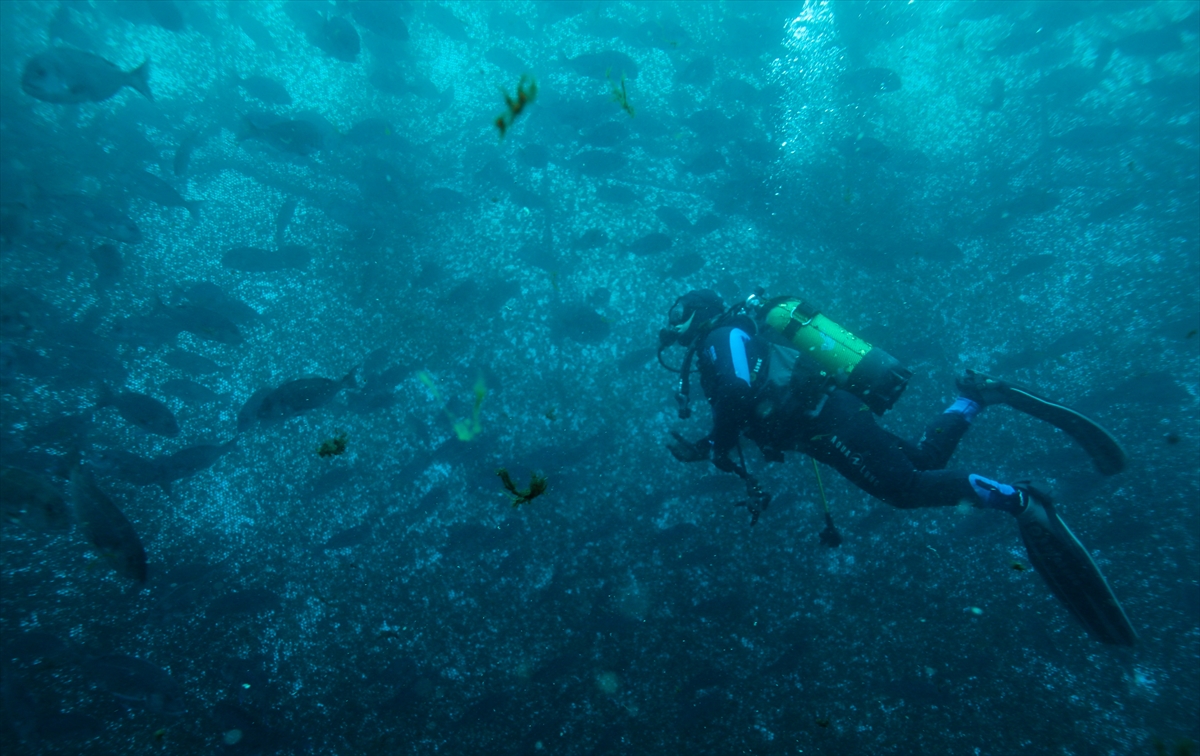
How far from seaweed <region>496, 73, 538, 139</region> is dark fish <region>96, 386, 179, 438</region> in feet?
16.4

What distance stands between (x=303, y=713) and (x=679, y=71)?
8469 mm

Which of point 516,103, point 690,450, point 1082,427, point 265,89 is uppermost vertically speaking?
point 265,89

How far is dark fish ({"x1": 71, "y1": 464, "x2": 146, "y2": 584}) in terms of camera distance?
3268 mm

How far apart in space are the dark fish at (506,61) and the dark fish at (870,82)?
4.57 m

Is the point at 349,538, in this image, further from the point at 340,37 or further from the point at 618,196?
the point at 340,37

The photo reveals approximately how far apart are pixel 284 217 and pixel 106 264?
1.73m

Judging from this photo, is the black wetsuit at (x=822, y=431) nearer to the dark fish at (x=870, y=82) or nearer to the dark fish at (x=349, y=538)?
the dark fish at (x=349, y=538)

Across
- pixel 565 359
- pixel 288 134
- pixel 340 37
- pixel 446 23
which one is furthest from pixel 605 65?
pixel 565 359

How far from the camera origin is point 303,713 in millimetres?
3713

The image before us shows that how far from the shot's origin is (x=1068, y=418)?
3.92 meters

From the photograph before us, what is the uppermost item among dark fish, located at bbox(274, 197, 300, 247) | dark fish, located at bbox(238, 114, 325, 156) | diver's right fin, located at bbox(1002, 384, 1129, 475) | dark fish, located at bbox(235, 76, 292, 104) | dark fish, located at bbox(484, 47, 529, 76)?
dark fish, located at bbox(235, 76, 292, 104)

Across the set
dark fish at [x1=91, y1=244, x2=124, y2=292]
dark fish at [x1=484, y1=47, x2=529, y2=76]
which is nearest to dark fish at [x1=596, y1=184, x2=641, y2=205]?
dark fish at [x1=484, y1=47, x2=529, y2=76]

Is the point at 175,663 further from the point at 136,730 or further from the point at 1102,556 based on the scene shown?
the point at 1102,556

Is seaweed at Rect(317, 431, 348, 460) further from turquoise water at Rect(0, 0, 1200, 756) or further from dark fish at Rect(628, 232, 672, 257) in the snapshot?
dark fish at Rect(628, 232, 672, 257)
